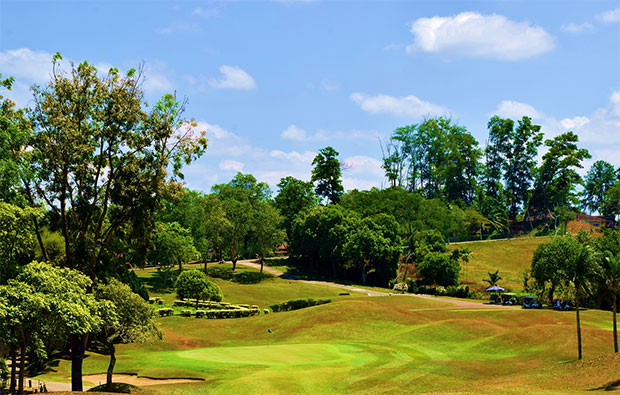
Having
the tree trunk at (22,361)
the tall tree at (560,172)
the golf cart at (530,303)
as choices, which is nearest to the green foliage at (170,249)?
the golf cart at (530,303)

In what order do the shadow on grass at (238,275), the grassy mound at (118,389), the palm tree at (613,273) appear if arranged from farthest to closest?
the shadow on grass at (238,275), the palm tree at (613,273), the grassy mound at (118,389)

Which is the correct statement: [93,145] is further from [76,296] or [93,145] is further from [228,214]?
[228,214]

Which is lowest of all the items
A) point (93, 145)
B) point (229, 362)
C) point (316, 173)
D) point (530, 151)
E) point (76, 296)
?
point (229, 362)

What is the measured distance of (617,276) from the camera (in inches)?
1453

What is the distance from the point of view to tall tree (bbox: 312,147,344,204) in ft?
461

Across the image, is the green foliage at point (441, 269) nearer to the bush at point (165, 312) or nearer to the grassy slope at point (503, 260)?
the grassy slope at point (503, 260)

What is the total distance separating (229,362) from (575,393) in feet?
A: 80.0

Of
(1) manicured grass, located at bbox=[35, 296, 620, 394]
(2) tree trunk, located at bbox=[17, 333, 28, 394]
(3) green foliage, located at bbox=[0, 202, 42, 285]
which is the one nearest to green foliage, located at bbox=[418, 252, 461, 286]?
(1) manicured grass, located at bbox=[35, 296, 620, 394]

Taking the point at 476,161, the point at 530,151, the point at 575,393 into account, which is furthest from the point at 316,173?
the point at 575,393

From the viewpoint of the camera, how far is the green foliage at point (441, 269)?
93.4 meters

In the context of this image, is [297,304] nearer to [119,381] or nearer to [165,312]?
[165,312]

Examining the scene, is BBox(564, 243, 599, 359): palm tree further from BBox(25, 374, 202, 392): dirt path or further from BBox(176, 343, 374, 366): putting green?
BBox(25, 374, 202, 392): dirt path

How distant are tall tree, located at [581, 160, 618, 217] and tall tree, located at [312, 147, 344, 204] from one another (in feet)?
284

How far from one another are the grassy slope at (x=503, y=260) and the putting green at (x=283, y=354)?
57.2 meters
